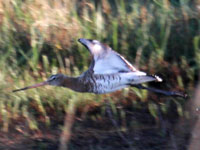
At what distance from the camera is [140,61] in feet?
18.2

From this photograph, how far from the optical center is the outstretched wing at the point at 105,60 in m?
4.73

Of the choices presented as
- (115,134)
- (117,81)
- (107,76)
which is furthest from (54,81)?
(115,134)

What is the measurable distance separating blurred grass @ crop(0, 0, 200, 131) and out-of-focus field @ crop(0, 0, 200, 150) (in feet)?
0.04

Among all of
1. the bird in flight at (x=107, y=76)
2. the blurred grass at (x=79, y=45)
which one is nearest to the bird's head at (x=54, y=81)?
the bird in flight at (x=107, y=76)

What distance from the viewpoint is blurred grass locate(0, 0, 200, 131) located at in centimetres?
523

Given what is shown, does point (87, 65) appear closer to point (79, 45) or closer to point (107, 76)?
point (79, 45)

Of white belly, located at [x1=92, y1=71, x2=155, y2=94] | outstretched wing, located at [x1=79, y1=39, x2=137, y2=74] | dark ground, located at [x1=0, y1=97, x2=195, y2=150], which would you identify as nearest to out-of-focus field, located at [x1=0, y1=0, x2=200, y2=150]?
dark ground, located at [x1=0, y1=97, x2=195, y2=150]

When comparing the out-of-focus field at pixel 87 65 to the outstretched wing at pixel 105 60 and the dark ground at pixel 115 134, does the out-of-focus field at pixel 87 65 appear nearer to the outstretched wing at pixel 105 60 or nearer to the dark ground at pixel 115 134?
the dark ground at pixel 115 134

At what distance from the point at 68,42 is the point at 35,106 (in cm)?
106

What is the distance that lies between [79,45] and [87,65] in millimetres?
266

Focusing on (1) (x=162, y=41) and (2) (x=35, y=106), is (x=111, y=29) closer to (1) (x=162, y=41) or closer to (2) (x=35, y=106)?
(1) (x=162, y=41)

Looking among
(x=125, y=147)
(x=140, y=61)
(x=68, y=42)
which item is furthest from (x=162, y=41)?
(x=125, y=147)

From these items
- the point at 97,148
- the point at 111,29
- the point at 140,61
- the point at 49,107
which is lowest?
the point at 97,148

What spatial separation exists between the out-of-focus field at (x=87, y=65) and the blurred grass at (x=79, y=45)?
12 millimetres
